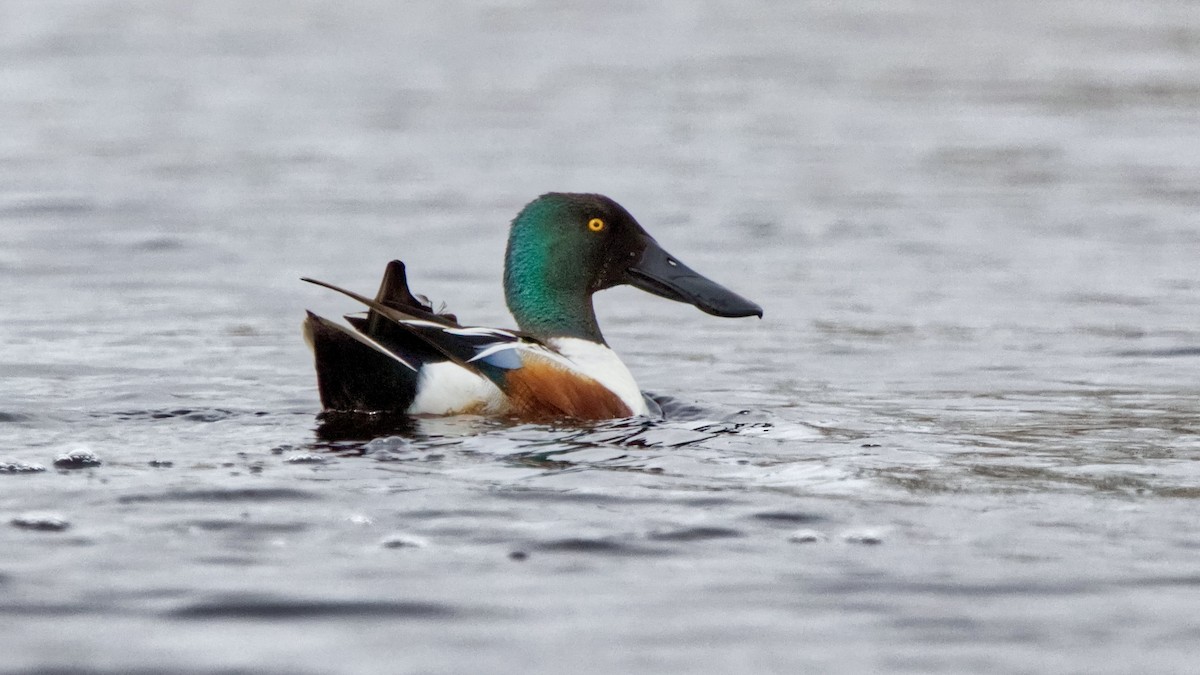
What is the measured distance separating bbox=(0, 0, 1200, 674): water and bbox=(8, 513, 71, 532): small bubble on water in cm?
1

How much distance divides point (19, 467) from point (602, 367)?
2.36m

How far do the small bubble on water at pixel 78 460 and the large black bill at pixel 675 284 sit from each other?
2.55 metres

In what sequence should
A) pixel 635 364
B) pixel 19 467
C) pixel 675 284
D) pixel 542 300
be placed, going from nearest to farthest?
1. pixel 19 467
2. pixel 542 300
3. pixel 675 284
4. pixel 635 364

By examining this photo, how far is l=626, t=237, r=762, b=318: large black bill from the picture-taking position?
8016 mm

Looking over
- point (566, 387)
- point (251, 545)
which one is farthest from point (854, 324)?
point (251, 545)

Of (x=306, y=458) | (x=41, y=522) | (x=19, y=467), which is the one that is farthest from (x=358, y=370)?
(x=41, y=522)

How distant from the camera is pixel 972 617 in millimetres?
4762

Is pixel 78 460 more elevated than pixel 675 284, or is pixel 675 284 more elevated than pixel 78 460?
pixel 675 284

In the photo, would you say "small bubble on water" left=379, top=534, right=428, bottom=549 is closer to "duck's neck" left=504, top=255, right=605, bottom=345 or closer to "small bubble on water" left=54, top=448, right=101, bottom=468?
"small bubble on water" left=54, top=448, right=101, bottom=468

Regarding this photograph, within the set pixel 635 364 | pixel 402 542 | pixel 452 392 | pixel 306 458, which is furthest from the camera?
pixel 635 364

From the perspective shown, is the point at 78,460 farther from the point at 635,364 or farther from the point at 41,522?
the point at 635,364

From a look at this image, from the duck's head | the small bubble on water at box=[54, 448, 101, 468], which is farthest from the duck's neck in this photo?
the small bubble on water at box=[54, 448, 101, 468]

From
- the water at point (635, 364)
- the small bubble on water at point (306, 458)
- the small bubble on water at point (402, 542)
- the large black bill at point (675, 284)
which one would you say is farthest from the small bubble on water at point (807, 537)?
the large black bill at point (675, 284)

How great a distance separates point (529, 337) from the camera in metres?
7.58
